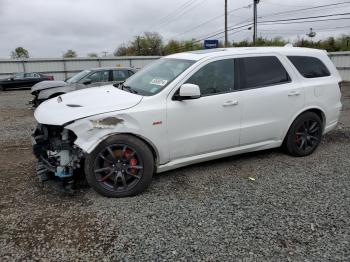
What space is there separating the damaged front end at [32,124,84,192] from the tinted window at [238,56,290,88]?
248cm

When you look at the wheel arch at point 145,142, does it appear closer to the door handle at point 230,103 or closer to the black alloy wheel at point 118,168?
the black alloy wheel at point 118,168

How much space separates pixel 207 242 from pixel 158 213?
74cm

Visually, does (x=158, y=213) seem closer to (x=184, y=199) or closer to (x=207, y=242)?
(x=184, y=199)

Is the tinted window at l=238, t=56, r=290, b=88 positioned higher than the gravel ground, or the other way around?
the tinted window at l=238, t=56, r=290, b=88

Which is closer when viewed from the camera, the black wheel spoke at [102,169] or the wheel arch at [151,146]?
the black wheel spoke at [102,169]

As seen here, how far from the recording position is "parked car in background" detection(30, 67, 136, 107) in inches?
372

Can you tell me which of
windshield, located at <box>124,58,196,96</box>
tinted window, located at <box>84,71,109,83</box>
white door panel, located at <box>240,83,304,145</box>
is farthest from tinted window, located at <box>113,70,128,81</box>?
white door panel, located at <box>240,83,304,145</box>

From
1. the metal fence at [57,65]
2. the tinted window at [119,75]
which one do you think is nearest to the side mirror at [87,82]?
the tinted window at [119,75]

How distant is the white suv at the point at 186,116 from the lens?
149 inches

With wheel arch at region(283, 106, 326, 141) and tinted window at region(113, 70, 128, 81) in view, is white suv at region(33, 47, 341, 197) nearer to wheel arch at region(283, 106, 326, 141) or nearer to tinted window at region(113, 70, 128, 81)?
wheel arch at region(283, 106, 326, 141)

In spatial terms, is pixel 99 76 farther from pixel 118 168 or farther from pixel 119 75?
pixel 118 168

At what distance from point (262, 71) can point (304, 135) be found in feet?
4.43

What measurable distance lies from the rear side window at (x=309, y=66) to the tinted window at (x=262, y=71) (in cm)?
32

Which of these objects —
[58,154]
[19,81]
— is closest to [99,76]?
[58,154]
